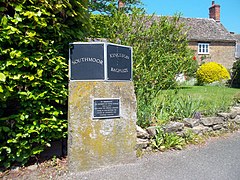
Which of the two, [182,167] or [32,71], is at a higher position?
[32,71]

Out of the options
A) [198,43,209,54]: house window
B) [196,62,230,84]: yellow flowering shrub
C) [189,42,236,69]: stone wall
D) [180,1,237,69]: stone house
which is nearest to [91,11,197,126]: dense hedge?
[196,62,230,84]: yellow flowering shrub

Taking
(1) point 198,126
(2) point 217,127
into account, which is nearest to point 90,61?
(1) point 198,126

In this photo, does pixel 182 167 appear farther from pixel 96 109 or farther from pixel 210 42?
pixel 210 42

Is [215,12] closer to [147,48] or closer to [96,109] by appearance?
[147,48]

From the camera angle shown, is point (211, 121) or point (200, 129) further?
point (211, 121)

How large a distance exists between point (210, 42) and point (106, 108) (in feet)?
82.9

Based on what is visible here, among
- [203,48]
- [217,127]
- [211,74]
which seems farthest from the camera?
[203,48]

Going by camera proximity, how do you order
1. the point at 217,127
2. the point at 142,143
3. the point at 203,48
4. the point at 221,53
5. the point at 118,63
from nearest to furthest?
the point at 118,63 < the point at 142,143 < the point at 217,127 < the point at 203,48 < the point at 221,53

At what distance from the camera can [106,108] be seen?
325 cm

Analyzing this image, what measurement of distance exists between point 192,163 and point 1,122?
306 centimetres

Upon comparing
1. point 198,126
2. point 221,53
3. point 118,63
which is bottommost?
point 198,126

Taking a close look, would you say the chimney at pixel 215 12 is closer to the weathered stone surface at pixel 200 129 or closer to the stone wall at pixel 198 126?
the stone wall at pixel 198 126

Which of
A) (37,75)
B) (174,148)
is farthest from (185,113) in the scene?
(37,75)

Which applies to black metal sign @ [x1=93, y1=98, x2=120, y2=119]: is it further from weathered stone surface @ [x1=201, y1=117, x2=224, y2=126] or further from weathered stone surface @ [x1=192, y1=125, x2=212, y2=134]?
weathered stone surface @ [x1=201, y1=117, x2=224, y2=126]
